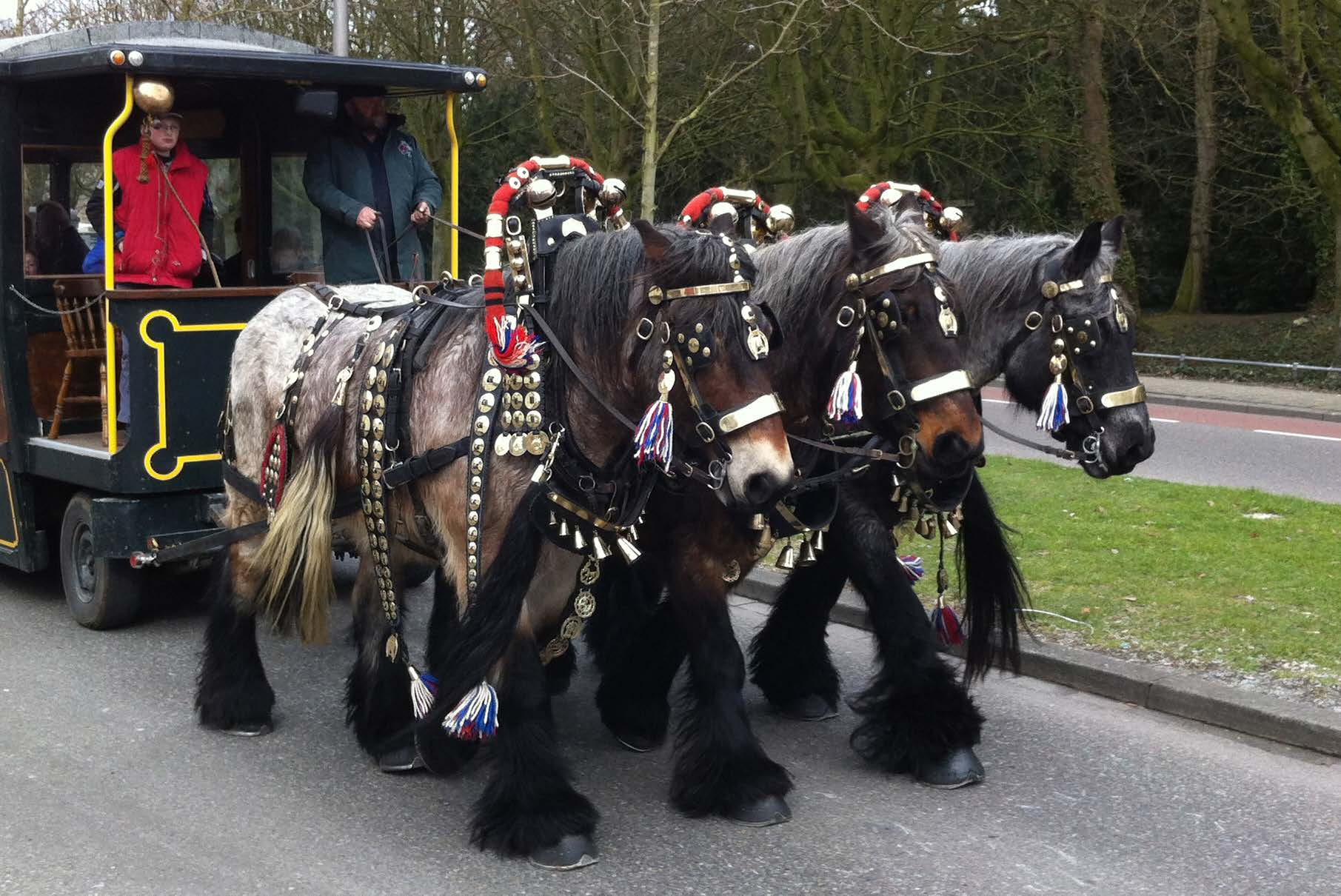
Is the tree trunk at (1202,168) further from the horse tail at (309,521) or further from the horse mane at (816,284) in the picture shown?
the horse tail at (309,521)

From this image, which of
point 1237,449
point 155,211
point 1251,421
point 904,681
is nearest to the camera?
point 904,681

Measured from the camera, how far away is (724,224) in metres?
4.41

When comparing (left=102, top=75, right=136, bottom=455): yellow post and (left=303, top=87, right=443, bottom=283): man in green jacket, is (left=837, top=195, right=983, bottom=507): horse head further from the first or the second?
(left=102, top=75, right=136, bottom=455): yellow post

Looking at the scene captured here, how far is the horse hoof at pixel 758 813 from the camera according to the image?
4.36 m

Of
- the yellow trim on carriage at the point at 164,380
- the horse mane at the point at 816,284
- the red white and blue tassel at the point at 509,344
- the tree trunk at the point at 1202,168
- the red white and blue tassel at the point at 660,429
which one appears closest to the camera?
the red white and blue tassel at the point at 660,429

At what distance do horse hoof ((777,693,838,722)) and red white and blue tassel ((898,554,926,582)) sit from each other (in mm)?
623

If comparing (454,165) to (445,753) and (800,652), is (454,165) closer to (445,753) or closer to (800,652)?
(800,652)

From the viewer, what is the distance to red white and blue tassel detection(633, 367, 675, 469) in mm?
3789

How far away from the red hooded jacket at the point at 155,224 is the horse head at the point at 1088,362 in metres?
3.73

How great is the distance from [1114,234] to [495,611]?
244 cm

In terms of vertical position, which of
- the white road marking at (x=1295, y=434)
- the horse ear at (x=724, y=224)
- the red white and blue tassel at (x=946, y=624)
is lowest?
the white road marking at (x=1295, y=434)

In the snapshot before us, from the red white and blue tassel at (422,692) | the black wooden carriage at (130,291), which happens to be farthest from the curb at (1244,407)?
the red white and blue tassel at (422,692)

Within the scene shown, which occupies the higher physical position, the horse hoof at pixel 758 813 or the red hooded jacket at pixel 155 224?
the red hooded jacket at pixel 155 224

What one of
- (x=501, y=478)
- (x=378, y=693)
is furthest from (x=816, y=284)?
(x=378, y=693)
